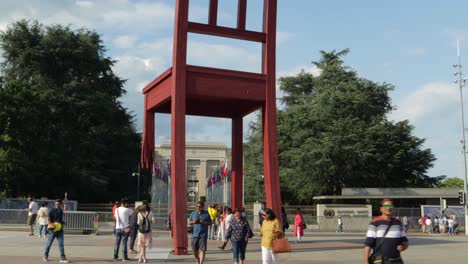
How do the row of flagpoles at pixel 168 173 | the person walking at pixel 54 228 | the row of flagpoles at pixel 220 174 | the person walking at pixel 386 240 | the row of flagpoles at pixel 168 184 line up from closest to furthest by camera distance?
the person walking at pixel 386 240 < the person walking at pixel 54 228 < the row of flagpoles at pixel 168 173 < the row of flagpoles at pixel 168 184 < the row of flagpoles at pixel 220 174

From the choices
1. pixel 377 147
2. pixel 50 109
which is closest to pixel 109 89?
pixel 50 109

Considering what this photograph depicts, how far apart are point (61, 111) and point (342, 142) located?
25.7 m

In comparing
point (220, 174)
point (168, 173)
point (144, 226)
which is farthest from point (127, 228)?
point (220, 174)

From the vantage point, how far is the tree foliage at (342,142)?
153 ft

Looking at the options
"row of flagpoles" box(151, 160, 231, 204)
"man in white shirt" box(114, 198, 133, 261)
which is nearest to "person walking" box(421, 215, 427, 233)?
"row of flagpoles" box(151, 160, 231, 204)

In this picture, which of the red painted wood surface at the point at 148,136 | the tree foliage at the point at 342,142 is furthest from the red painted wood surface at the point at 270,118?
the tree foliage at the point at 342,142

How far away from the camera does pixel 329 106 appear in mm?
48094

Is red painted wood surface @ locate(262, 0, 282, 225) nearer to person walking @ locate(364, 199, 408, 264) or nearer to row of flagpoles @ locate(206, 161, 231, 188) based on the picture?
person walking @ locate(364, 199, 408, 264)

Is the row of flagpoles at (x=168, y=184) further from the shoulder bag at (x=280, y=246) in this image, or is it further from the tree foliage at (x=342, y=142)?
the tree foliage at (x=342, y=142)

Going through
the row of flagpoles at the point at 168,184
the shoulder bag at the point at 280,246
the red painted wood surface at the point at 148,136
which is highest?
the red painted wood surface at the point at 148,136

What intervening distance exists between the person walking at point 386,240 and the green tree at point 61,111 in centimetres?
4069

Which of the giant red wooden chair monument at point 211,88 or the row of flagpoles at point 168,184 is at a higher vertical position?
the giant red wooden chair monument at point 211,88

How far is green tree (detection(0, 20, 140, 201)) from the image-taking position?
44.7 m

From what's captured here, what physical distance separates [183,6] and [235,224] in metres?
7.34
